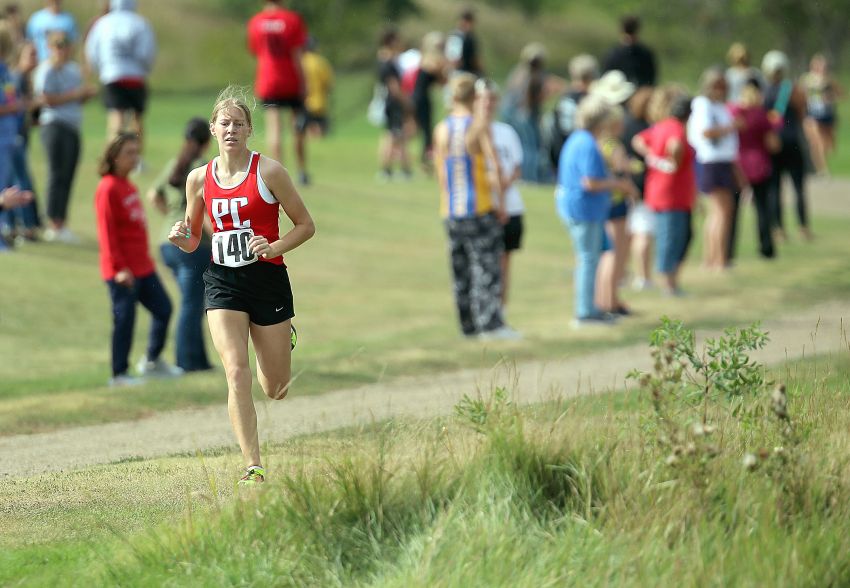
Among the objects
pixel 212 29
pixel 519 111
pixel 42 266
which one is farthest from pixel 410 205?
pixel 212 29

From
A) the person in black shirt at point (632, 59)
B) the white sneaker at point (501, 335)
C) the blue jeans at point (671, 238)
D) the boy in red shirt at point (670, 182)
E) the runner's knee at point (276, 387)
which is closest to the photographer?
the runner's knee at point (276, 387)

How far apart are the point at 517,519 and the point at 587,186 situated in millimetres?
6716

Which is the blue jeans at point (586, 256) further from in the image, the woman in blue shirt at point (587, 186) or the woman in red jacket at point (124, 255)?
the woman in red jacket at point (124, 255)

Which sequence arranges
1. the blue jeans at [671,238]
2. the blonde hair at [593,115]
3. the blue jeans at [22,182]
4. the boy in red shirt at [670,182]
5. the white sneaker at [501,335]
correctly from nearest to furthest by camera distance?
the white sneaker at [501,335] → the blonde hair at [593,115] → the boy in red shirt at [670,182] → the blue jeans at [671,238] → the blue jeans at [22,182]

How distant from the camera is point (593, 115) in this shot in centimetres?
1296

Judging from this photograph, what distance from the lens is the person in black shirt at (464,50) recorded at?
22.6m

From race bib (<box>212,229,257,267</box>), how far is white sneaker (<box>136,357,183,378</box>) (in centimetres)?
406

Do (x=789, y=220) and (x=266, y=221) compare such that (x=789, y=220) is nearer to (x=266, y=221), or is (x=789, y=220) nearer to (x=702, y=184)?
(x=702, y=184)

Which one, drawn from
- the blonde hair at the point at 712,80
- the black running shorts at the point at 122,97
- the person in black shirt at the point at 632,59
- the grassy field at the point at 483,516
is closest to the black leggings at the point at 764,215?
the blonde hair at the point at 712,80

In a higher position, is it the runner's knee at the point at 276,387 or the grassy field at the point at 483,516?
the runner's knee at the point at 276,387

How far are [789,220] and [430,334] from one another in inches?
419

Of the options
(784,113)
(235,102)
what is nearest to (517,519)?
(235,102)

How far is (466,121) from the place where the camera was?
12219mm

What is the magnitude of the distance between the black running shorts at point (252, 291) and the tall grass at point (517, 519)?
79cm
